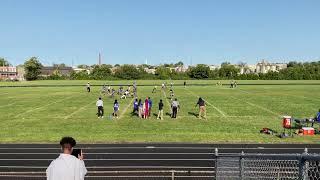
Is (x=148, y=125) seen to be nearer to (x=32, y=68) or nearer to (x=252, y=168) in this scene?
(x=252, y=168)

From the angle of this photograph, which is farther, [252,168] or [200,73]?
[200,73]

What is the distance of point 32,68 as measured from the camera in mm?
172875

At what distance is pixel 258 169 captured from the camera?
1013 centimetres

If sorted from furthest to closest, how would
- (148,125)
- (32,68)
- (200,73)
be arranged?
(200,73)
(32,68)
(148,125)

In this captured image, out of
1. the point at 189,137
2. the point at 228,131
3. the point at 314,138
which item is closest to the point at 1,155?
the point at 189,137

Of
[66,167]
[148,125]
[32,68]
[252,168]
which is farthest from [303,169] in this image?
[32,68]

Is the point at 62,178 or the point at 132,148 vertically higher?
the point at 62,178

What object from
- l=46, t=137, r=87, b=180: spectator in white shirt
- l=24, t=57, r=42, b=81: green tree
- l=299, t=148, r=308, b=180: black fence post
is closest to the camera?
l=299, t=148, r=308, b=180: black fence post

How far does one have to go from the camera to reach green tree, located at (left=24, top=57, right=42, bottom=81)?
566 ft

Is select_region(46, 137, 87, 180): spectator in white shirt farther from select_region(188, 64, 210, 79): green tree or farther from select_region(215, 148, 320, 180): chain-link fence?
select_region(188, 64, 210, 79): green tree

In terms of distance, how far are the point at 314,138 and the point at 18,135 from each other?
17640 mm

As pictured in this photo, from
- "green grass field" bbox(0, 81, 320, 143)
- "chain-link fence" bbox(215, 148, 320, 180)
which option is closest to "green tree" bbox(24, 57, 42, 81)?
"green grass field" bbox(0, 81, 320, 143)

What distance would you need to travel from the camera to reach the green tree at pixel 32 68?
172 meters

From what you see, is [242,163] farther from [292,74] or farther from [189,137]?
[292,74]
